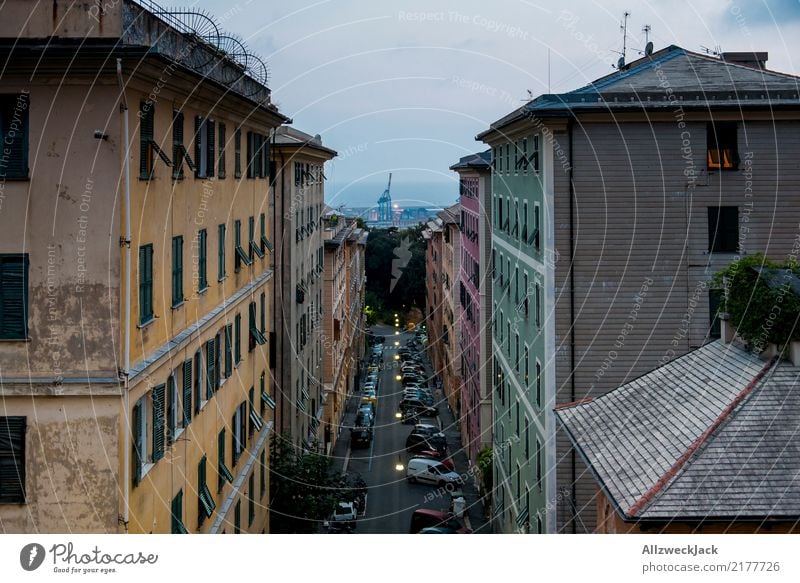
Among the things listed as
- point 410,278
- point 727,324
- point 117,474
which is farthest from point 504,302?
point 410,278

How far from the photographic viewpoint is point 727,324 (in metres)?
16.8

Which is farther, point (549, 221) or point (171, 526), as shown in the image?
point (549, 221)

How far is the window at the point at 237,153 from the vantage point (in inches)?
922

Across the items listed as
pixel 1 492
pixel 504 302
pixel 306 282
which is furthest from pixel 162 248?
pixel 306 282

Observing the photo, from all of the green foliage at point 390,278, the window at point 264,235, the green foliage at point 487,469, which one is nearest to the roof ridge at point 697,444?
the window at point 264,235

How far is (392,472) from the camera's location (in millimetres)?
46781

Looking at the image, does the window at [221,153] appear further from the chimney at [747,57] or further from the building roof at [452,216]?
the building roof at [452,216]

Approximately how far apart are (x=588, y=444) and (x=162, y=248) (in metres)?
7.50

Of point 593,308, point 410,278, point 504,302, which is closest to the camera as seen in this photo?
point 593,308

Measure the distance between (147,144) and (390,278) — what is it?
90.1 m

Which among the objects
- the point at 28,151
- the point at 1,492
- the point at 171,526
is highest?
the point at 28,151

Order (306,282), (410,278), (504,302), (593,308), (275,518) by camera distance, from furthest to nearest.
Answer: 1. (410,278)
2. (306,282)
3. (504,302)
4. (275,518)
5. (593,308)

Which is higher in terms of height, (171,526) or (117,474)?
(117,474)

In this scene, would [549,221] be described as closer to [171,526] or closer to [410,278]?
[171,526]
